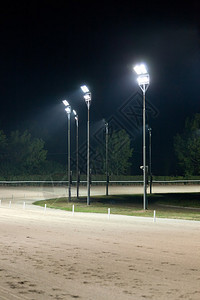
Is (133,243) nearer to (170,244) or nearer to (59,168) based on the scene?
(170,244)

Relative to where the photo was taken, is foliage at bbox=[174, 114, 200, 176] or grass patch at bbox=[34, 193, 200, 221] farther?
foliage at bbox=[174, 114, 200, 176]

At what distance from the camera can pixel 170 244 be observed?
14.1 meters

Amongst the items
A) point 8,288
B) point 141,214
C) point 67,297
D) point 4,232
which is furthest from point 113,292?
point 141,214

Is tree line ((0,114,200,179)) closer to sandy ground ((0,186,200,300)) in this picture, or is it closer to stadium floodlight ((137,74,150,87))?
stadium floodlight ((137,74,150,87))

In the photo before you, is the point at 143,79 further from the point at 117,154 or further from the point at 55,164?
the point at 55,164

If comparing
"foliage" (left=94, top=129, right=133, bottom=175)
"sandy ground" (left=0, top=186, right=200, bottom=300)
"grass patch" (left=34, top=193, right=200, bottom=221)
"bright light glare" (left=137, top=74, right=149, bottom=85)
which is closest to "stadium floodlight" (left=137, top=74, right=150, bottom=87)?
"bright light glare" (left=137, top=74, right=149, bottom=85)

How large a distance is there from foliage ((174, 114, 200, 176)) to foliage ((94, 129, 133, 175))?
12.7 meters

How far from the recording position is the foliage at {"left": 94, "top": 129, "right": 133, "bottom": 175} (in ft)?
311

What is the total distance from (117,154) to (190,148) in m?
15.5

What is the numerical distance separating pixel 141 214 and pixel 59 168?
224ft

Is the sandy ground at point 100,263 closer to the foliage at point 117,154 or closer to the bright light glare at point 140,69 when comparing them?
the bright light glare at point 140,69

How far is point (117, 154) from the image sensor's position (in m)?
94.9

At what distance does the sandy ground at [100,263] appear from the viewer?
823 cm

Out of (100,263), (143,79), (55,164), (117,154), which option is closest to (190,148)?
(117,154)
